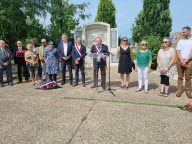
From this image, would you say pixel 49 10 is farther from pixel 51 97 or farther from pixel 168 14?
pixel 168 14

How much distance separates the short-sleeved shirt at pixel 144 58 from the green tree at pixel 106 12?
884 inches

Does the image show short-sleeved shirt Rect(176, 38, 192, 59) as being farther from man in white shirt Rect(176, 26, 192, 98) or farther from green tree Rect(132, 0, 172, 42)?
green tree Rect(132, 0, 172, 42)

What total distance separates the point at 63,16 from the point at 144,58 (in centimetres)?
791

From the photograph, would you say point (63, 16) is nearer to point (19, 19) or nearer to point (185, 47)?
point (19, 19)

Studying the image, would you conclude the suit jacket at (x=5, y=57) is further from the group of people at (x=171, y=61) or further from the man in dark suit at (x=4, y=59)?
the group of people at (x=171, y=61)

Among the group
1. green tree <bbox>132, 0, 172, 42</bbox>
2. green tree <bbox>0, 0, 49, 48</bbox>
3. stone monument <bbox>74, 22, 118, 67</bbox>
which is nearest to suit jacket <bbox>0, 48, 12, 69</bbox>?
green tree <bbox>0, 0, 49, 48</bbox>

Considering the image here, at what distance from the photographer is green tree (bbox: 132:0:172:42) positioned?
1847cm

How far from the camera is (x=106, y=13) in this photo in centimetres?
2866

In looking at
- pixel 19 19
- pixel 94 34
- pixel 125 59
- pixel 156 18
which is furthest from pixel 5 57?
pixel 156 18

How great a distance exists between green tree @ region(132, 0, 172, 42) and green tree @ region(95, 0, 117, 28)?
1025cm

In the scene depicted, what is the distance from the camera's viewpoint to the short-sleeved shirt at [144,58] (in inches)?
267

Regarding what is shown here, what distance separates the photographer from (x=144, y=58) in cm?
679

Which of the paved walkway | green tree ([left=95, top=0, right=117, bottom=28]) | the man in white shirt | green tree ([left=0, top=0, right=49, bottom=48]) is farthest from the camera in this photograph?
green tree ([left=95, top=0, right=117, bottom=28])

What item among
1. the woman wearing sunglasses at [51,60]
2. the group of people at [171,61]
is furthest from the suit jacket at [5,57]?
the group of people at [171,61]
